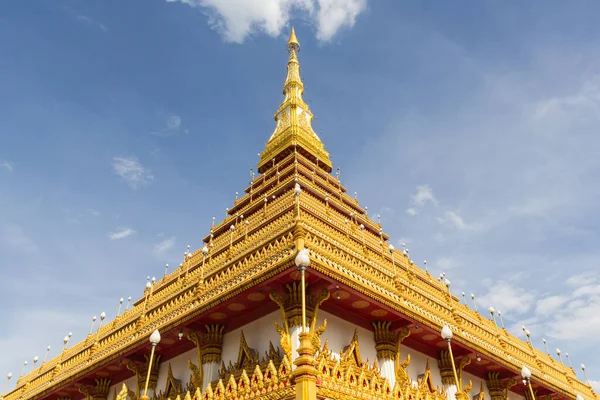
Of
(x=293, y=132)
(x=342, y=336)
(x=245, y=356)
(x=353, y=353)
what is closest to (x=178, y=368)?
(x=245, y=356)

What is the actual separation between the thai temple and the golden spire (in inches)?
431

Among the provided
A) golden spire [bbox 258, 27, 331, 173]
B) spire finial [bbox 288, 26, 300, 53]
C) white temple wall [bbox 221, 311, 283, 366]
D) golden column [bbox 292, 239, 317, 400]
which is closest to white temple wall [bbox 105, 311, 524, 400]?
white temple wall [bbox 221, 311, 283, 366]

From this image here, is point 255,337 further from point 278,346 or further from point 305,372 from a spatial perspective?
point 305,372

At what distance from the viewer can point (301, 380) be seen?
33.9ft

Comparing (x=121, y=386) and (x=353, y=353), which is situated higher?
(x=121, y=386)

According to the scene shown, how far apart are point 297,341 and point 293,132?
79.8 ft

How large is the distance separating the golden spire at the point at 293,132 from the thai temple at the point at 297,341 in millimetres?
10947

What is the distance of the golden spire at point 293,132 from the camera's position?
3438 cm

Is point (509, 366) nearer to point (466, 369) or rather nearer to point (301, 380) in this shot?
point (466, 369)

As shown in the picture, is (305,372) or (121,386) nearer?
(305,372)

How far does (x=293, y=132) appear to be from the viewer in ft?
116

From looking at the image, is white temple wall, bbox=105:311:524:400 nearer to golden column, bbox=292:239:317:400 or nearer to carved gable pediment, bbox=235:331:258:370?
carved gable pediment, bbox=235:331:258:370

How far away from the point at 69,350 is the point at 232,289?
54.9 feet

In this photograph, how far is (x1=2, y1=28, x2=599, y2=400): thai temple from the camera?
12.3 m
